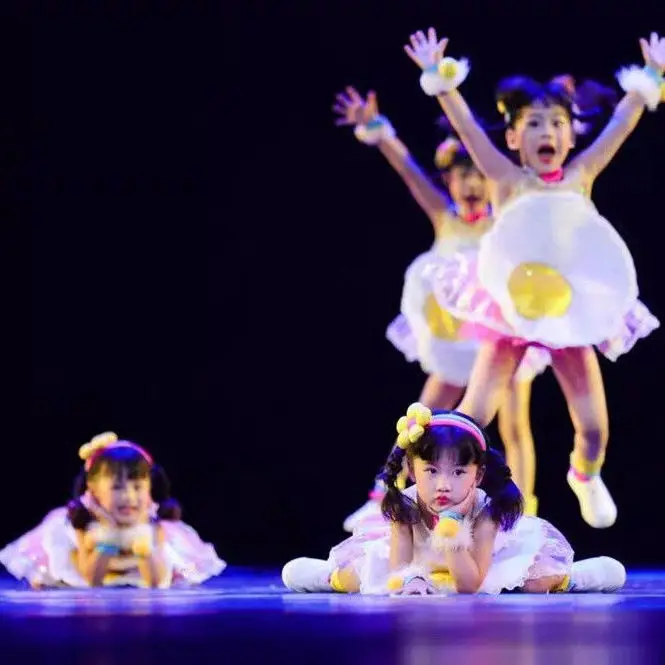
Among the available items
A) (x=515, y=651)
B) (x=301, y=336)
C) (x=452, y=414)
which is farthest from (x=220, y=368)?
(x=515, y=651)

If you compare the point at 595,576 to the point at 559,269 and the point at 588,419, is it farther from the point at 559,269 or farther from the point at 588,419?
the point at 559,269

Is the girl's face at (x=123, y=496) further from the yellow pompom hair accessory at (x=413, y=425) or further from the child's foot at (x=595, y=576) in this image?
the child's foot at (x=595, y=576)

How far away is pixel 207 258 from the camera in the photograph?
5.32 m

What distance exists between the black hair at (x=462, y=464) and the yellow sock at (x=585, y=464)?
3.66 feet

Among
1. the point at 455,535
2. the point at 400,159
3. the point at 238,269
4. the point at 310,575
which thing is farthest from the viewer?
the point at 238,269

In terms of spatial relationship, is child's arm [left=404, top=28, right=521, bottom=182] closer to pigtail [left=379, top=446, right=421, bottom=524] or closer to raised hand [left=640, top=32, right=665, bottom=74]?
raised hand [left=640, top=32, right=665, bottom=74]

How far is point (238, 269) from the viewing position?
532 centimetres

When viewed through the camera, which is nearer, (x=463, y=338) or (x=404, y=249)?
(x=463, y=338)

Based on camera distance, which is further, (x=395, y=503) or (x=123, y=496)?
(x=123, y=496)

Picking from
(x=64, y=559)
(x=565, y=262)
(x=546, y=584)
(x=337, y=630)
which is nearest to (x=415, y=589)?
(x=546, y=584)

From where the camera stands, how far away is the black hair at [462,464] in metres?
3.08

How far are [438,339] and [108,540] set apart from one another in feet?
4.00

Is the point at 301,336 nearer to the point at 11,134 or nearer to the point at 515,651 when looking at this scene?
the point at 11,134

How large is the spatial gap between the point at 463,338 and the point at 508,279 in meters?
0.49
